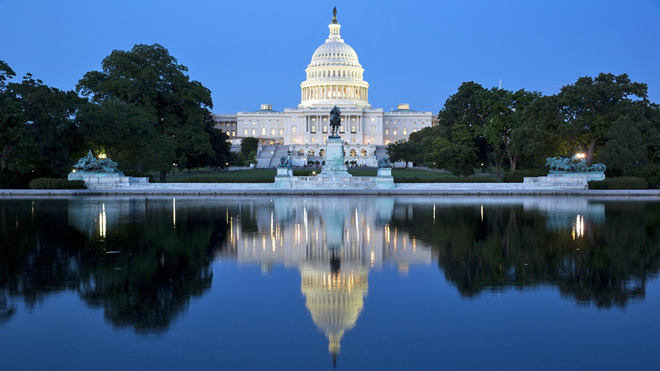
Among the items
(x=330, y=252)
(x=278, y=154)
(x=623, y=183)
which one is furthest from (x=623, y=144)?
(x=278, y=154)

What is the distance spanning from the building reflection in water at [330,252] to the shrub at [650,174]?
88.3 feet

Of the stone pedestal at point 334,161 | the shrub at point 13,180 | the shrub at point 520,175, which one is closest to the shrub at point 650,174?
the shrub at point 520,175

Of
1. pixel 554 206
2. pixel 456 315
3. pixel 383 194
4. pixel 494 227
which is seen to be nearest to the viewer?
pixel 456 315

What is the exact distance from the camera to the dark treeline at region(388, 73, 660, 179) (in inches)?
1833

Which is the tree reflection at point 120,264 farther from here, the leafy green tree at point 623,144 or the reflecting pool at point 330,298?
the leafy green tree at point 623,144

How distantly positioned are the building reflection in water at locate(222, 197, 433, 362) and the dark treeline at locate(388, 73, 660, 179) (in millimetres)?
26900

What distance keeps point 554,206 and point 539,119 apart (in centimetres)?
2180

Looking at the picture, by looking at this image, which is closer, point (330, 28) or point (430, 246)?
point (430, 246)

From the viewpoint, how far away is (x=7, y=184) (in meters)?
44.2

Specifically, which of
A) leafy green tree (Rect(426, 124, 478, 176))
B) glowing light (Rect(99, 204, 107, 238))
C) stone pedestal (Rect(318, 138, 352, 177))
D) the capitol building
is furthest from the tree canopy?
the capitol building

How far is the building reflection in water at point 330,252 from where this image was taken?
9866 millimetres

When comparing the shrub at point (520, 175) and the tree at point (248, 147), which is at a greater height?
the tree at point (248, 147)

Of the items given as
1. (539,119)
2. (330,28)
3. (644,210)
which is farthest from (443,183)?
(330,28)

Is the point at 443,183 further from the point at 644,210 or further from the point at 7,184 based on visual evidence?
the point at 7,184
